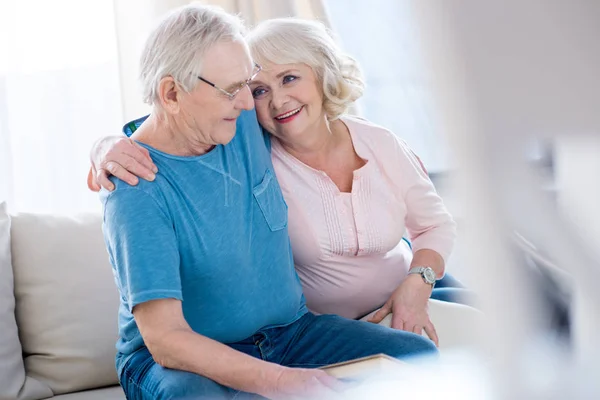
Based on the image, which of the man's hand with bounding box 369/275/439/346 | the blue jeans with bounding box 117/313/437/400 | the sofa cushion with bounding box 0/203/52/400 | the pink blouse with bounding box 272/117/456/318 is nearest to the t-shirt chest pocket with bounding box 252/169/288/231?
the pink blouse with bounding box 272/117/456/318

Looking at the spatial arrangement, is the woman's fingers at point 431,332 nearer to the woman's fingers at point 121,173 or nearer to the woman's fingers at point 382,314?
the woman's fingers at point 382,314

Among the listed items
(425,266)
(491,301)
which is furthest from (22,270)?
(491,301)

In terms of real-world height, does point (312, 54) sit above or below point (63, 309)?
above

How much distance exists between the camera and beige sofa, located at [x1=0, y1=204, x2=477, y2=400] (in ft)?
6.47

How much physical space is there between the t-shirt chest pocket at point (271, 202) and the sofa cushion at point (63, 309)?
0.70 m

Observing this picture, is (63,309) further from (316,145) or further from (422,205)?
(422,205)

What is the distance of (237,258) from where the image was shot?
4.79 ft

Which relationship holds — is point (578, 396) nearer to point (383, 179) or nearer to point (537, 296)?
point (537, 296)

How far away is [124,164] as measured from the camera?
1367mm

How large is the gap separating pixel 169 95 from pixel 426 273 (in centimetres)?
73

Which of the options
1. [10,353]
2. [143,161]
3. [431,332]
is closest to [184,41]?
[143,161]

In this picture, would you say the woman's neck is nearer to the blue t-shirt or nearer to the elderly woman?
the elderly woman

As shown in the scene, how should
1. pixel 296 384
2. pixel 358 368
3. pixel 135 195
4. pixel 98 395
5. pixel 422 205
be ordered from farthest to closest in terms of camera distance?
pixel 98 395 < pixel 422 205 < pixel 135 195 < pixel 296 384 < pixel 358 368

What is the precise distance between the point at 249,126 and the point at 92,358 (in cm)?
84
